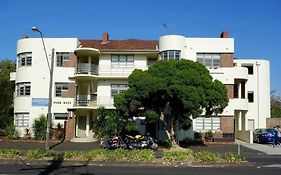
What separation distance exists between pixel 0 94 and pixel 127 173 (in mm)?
32398

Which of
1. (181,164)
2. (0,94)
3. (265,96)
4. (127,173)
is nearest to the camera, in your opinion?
(127,173)

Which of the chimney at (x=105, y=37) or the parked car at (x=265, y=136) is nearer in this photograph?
the parked car at (x=265, y=136)

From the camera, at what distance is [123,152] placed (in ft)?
68.0

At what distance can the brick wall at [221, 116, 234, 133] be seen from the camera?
37.8 meters

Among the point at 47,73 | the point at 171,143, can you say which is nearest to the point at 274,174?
the point at 171,143

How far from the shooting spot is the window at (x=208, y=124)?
38188 mm

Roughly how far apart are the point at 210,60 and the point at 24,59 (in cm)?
1906

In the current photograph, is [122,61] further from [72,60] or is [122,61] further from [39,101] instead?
[39,101]

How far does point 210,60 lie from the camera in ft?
128

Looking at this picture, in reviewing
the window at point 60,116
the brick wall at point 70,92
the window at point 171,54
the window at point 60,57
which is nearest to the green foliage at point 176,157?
the window at point 171,54

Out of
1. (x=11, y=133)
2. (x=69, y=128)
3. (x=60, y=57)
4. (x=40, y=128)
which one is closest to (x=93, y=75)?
(x=60, y=57)

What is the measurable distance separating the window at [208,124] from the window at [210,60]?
17.0 feet

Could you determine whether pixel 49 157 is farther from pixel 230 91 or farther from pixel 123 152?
pixel 230 91

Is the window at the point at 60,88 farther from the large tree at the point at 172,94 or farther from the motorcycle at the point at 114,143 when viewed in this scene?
the large tree at the point at 172,94
